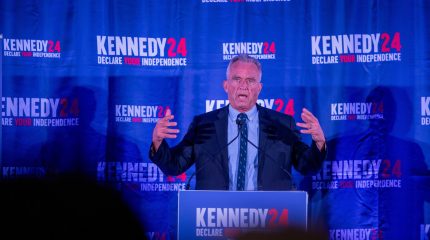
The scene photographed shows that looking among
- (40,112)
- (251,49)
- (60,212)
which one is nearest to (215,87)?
(251,49)

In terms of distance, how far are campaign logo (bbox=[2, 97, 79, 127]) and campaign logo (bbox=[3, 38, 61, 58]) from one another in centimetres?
37

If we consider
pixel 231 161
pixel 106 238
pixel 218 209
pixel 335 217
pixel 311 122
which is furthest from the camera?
pixel 335 217

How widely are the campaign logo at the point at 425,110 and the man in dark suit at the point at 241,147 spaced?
103cm

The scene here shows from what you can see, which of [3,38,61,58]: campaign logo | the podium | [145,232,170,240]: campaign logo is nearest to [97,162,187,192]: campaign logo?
[145,232,170,240]: campaign logo

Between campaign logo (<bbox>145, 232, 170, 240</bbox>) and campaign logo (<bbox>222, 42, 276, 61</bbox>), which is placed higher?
campaign logo (<bbox>222, 42, 276, 61</bbox>)

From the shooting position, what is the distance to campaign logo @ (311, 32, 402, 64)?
4.45 metres

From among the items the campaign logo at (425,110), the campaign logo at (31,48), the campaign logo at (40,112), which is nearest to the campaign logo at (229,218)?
the campaign logo at (40,112)

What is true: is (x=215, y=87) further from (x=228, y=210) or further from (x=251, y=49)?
(x=228, y=210)

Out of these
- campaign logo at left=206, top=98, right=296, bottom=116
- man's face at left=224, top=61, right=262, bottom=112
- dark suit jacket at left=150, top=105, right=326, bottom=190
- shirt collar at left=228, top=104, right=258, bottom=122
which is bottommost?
dark suit jacket at left=150, top=105, right=326, bottom=190

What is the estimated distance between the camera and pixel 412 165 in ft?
14.5

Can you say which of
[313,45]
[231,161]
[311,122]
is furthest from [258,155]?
[313,45]

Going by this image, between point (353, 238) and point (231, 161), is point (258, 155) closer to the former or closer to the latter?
point (231, 161)

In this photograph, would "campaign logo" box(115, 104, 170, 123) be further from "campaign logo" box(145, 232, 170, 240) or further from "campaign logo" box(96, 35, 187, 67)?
"campaign logo" box(145, 232, 170, 240)

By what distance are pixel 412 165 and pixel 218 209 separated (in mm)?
2377
